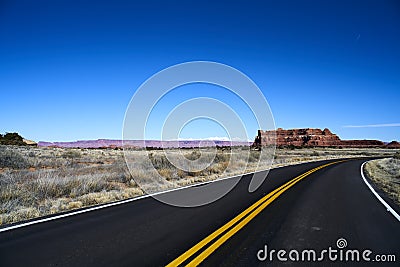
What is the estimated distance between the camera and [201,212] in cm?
736

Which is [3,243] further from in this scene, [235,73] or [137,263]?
[235,73]

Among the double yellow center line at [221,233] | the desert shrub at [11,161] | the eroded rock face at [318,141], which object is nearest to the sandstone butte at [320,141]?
the eroded rock face at [318,141]

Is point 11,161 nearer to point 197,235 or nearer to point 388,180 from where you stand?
point 197,235

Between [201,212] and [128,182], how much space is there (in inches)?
266

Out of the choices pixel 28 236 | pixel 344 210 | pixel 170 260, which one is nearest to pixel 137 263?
pixel 170 260

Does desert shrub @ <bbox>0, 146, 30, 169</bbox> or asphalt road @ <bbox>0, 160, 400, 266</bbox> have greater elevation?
desert shrub @ <bbox>0, 146, 30, 169</bbox>

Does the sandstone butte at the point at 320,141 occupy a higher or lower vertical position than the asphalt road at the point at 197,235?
higher

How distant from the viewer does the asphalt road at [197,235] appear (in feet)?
14.4

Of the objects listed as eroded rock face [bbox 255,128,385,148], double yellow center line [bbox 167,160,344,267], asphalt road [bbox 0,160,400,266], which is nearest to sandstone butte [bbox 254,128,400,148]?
eroded rock face [bbox 255,128,385,148]

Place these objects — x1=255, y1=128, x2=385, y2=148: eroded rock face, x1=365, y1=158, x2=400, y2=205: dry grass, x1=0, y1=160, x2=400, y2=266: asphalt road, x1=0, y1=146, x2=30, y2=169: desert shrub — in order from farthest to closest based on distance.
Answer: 1. x1=255, y1=128, x2=385, y2=148: eroded rock face
2. x1=0, y1=146, x2=30, y2=169: desert shrub
3. x1=365, y1=158, x2=400, y2=205: dry grass
4. x1=0, y1=160, x2=400, y2=266: asphalt road

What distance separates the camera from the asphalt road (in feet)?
14.4

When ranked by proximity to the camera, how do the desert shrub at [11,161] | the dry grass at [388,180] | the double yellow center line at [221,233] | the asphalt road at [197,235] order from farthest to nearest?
the desert shrub at [11,161] → the dry grass at [388,180] → the asphalt road at [197,235] → the double yellow center line at [221,233]

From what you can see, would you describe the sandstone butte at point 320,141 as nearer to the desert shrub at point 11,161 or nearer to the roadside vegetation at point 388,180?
the roadside vegetation at point 388,180

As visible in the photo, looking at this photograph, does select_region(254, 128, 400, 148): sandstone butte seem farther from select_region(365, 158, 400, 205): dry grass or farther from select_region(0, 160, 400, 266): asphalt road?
select_region(0, 160, 400, 266): asphalt road
